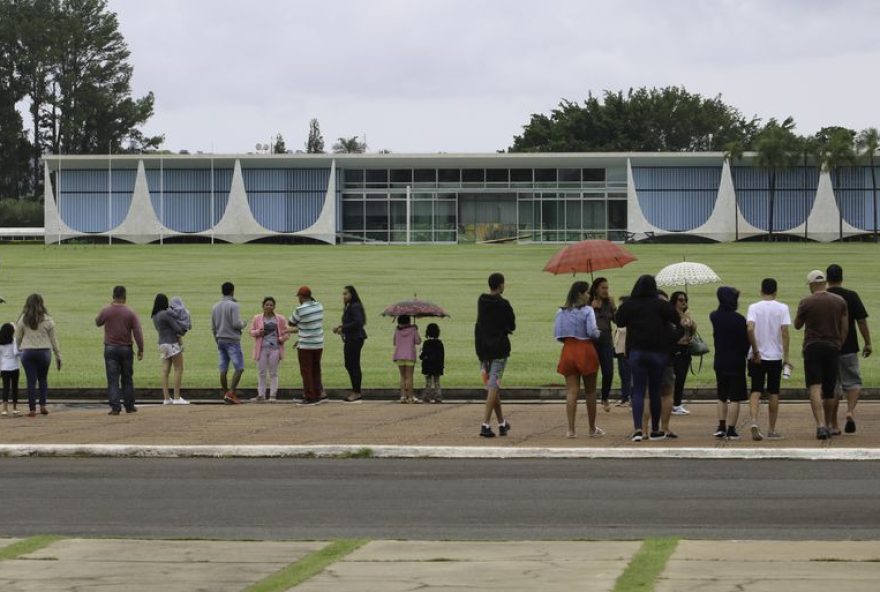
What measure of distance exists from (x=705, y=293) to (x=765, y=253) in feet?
78.9

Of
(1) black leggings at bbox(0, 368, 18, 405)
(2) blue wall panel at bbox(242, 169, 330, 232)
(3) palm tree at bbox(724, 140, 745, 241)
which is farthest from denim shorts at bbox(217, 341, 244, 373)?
(3) palm tree at bbox(724, 140, 745, 241)

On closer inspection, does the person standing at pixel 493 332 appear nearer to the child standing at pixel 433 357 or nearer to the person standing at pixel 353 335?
the child standing at pixel 433 357

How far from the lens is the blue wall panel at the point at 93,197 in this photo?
316ft

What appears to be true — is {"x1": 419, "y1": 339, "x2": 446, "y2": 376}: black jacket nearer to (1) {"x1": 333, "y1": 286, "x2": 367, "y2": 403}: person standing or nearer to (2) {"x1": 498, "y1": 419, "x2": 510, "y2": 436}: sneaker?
(1) {"x1": 333, "y1": 286, "x2": 367, "y2": 403}: person standing

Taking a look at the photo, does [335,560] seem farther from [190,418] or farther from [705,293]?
[705,293]

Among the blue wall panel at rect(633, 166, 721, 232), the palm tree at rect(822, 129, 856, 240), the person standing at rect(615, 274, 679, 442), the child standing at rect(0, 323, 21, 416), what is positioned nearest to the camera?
the person standing at rect(615, 274, 679, 442)

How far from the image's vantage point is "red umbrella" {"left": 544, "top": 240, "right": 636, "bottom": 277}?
75.0ft

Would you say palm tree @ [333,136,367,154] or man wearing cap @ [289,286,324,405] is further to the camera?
palm tree @ [333,136,367,154]

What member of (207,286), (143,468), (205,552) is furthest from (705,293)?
(205,552)

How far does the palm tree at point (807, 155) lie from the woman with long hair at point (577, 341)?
78.6m

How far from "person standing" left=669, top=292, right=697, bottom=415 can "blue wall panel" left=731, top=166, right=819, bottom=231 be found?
249 feet

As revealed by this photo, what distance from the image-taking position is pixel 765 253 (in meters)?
68.2

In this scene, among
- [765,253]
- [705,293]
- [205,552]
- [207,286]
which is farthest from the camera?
[765,253]

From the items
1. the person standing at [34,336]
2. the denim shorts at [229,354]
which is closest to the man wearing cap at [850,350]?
the denim shorts at [229,354]
